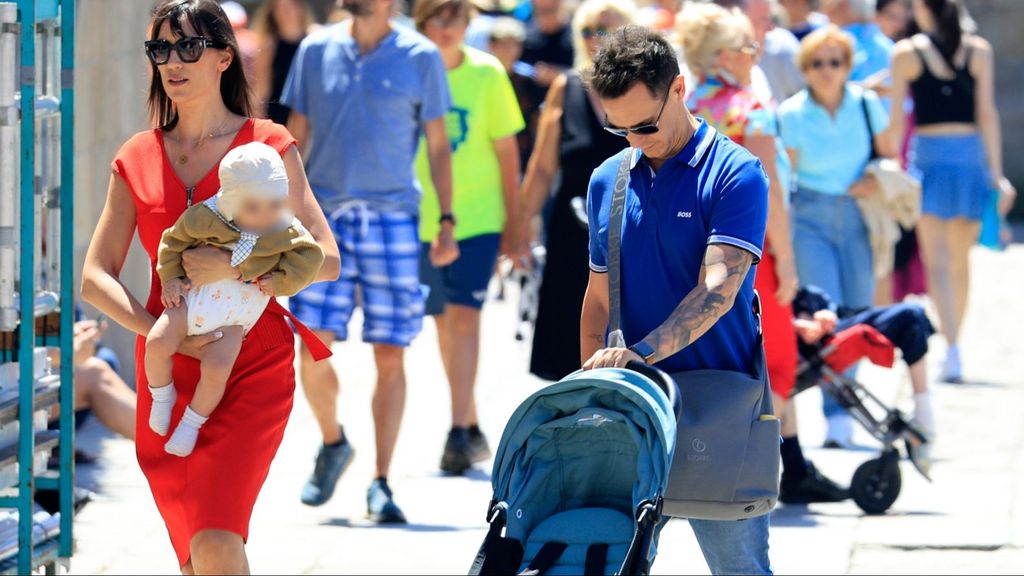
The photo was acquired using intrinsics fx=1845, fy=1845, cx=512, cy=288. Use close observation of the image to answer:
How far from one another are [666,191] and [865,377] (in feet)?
19.9

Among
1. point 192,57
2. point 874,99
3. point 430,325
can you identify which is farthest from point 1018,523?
point 430,325

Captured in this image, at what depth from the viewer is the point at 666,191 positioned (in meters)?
4.43

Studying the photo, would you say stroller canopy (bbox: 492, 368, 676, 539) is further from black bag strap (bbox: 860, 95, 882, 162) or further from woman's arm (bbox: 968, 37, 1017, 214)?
woman's arm (bbox: 968, 37, 1017, 214)

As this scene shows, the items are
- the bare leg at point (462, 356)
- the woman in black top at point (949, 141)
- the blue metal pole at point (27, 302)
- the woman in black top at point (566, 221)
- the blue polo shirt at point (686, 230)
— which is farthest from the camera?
the woman in black top at point (949, 141)

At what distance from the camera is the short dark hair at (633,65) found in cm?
430

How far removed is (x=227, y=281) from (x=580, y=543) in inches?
44.6

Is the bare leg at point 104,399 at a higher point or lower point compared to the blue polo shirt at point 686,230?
lower

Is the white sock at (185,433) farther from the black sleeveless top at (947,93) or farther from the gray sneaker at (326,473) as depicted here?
the black sleeveless top at (947,93)

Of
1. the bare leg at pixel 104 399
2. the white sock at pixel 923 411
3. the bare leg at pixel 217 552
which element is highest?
the bare leg at pixel 217 552

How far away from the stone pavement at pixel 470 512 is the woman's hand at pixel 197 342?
80.5 inches

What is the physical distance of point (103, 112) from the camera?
30.8 feet

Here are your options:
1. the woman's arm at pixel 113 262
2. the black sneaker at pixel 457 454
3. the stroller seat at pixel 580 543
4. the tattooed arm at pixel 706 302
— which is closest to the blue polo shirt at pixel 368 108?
the black sneaker at pixel 457 454

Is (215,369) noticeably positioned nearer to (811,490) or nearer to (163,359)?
(163,359)

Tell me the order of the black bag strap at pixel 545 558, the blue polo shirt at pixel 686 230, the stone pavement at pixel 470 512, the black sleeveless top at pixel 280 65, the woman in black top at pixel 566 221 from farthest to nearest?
the black sleeveless top at pixel 280 65 < the woman in black top at pixel 566 221 < the stone pavement at pixel 470 512 < the blue polo shirt at pixel 686 230 < the black bag strap at pixel 545 558
